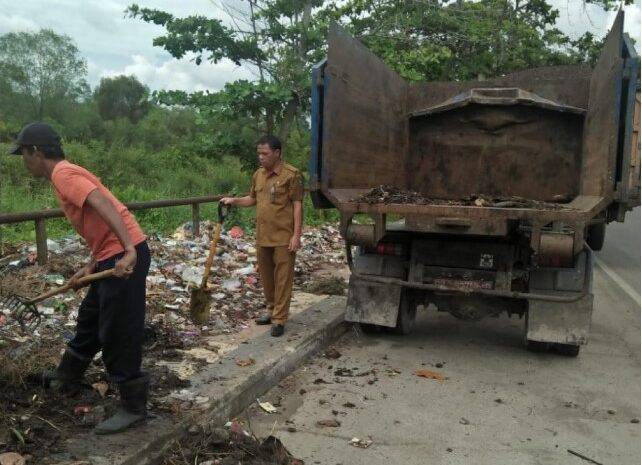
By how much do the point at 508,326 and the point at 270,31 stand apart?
8.46 metres

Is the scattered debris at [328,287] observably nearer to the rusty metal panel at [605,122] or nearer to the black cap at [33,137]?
the rusty metal panel at [605,122]

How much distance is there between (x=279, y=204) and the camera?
5012 mm

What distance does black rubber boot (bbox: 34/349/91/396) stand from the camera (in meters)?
3.33

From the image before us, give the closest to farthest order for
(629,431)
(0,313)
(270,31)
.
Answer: (629,431)
(0,313)
(270,31)

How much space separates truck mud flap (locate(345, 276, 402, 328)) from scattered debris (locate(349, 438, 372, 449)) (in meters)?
1.89

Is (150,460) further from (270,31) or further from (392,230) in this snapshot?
(270,31)

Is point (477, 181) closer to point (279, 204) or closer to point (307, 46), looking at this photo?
point (279, 204)

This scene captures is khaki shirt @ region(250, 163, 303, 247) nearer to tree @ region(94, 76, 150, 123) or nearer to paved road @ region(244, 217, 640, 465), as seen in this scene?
paved road @ region(244, 217, 640, 465)

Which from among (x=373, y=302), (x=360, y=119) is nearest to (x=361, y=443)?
(x=373, y=302)

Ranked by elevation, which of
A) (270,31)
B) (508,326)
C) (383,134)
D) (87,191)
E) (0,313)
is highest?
(270,31)

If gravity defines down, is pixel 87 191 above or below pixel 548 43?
below

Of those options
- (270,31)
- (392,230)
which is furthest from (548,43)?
(392,230)

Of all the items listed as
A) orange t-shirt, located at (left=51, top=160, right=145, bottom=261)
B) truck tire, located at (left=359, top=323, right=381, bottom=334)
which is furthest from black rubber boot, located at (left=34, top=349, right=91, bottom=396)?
A: truck tire, located at (left=359, top=323, right=381, bottom=334)

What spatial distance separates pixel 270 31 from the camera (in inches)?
482
